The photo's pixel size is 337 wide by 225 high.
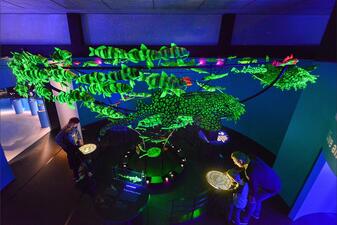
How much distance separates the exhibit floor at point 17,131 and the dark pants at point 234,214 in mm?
6552

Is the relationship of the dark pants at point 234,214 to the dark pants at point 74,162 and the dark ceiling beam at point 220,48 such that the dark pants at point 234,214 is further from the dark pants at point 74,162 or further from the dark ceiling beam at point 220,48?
the dark ceiling beam at point 220,48

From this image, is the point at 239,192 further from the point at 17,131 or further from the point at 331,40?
the point at 17,131

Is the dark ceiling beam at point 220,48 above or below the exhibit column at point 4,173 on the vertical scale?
above

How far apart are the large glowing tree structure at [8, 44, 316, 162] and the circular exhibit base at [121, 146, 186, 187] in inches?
69.9

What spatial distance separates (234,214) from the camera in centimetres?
386

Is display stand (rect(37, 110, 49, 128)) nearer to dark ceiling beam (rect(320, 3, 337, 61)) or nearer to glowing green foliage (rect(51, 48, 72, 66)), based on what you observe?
glowing green foliage (rect(51, 48, 72, 66))

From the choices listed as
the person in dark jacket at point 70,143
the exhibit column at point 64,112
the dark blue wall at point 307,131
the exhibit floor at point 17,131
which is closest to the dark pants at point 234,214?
the dark blue wall at point 307,131

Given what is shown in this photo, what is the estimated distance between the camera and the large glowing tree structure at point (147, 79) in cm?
169

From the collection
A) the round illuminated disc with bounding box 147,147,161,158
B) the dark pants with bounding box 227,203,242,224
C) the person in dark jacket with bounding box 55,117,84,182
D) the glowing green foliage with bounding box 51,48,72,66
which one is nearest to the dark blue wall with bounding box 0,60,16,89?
the person in dark jacket with bounding box 55,117,84,182

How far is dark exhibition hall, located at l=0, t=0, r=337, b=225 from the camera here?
8.43ft

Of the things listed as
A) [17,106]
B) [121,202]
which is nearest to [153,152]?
[121,202]

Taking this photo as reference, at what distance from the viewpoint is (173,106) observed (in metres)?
2.83

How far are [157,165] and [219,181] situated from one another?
1.58 meters

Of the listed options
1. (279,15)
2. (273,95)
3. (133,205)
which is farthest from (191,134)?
(279,15)
